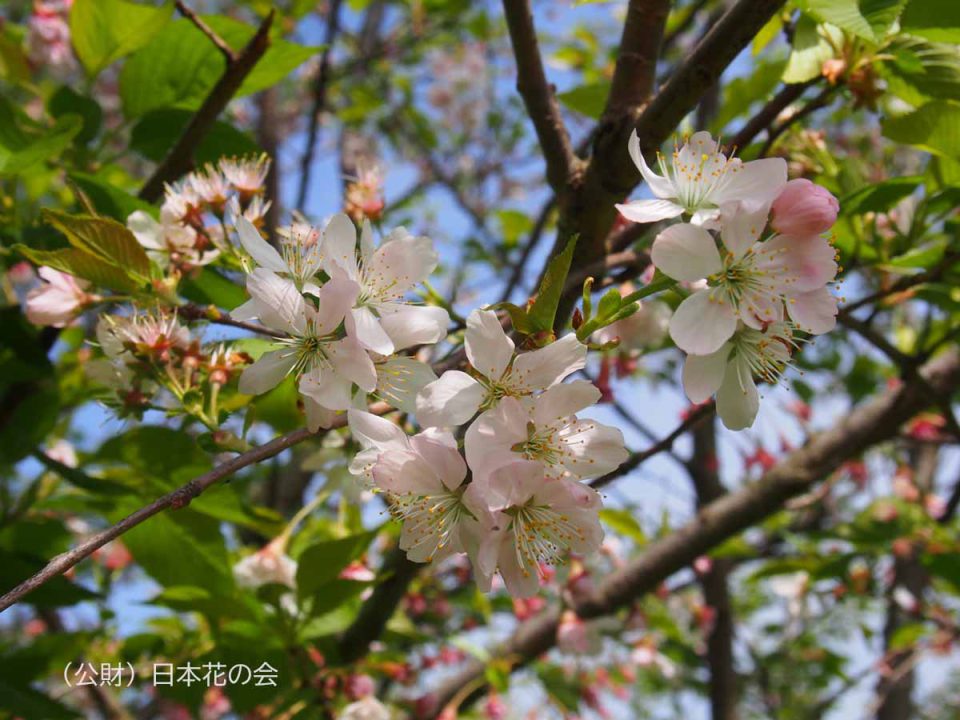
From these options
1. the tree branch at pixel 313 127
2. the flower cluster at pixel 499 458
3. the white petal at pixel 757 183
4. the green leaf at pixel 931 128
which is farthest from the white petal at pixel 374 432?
the tree branch at pixel 313 127

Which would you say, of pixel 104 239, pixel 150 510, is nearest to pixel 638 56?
pixel 104 239

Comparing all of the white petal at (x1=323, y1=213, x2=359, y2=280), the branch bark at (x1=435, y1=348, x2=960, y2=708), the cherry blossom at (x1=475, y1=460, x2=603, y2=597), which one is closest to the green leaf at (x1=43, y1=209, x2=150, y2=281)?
the white petal at (x1=323, y1=213, x2=359, y2=280)

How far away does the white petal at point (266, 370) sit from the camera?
2.68 ft

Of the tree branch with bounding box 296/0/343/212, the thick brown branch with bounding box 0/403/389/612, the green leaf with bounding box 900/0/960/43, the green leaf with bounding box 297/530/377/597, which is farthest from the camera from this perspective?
the tree branch with bounding box 296/0/343/212

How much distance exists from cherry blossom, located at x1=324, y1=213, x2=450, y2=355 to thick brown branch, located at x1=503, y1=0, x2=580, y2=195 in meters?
0.32

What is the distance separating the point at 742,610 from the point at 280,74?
14.1 feet

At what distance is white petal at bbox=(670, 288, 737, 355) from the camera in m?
0.74

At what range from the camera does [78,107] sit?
1310mm

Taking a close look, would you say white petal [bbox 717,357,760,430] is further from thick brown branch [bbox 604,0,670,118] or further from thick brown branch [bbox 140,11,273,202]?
thick brown branch [bbox 140,11,273,202]

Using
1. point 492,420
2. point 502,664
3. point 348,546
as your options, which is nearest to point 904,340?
point 502,664

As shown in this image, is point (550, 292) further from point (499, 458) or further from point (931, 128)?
point (931, 128)

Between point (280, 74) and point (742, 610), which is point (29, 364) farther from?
point (742, 610)

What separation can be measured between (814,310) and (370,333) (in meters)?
0.43

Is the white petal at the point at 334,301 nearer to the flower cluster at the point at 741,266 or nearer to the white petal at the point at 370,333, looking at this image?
the white petal at the point at 370,333
